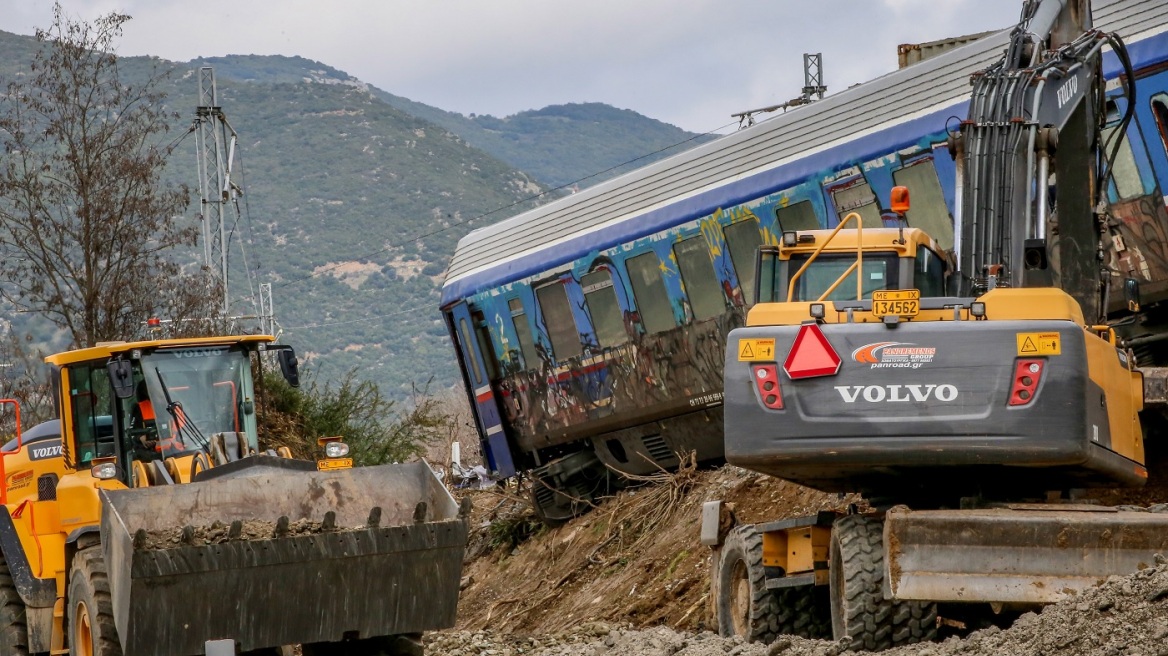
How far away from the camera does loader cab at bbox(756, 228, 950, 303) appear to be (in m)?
10.4

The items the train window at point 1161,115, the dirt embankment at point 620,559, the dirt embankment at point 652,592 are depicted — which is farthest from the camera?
the dirt embankment at point 620,559

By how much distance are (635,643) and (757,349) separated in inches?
105

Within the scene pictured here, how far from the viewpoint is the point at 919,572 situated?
28.7 feet

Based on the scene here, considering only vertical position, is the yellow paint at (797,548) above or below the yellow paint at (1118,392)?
below

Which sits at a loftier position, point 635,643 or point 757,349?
point 757,349

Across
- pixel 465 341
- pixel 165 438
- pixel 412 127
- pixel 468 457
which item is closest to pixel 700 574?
pixel 165 438

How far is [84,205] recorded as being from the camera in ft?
79.4

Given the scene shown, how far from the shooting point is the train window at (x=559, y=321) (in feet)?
62.2

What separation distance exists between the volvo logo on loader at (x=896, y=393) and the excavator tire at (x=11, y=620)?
7.00 meters

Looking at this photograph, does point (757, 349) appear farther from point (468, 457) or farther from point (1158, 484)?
point (468, 457)

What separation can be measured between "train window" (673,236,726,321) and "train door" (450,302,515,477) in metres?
3.94

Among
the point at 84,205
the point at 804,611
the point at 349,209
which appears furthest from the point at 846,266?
the point at 349,209

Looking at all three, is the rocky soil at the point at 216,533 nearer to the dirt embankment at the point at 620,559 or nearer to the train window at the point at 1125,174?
the dirt embankment at the point at 620,559

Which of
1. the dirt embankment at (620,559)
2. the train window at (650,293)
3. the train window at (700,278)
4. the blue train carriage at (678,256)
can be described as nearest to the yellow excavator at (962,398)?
the blue train carriage at (678,256)
